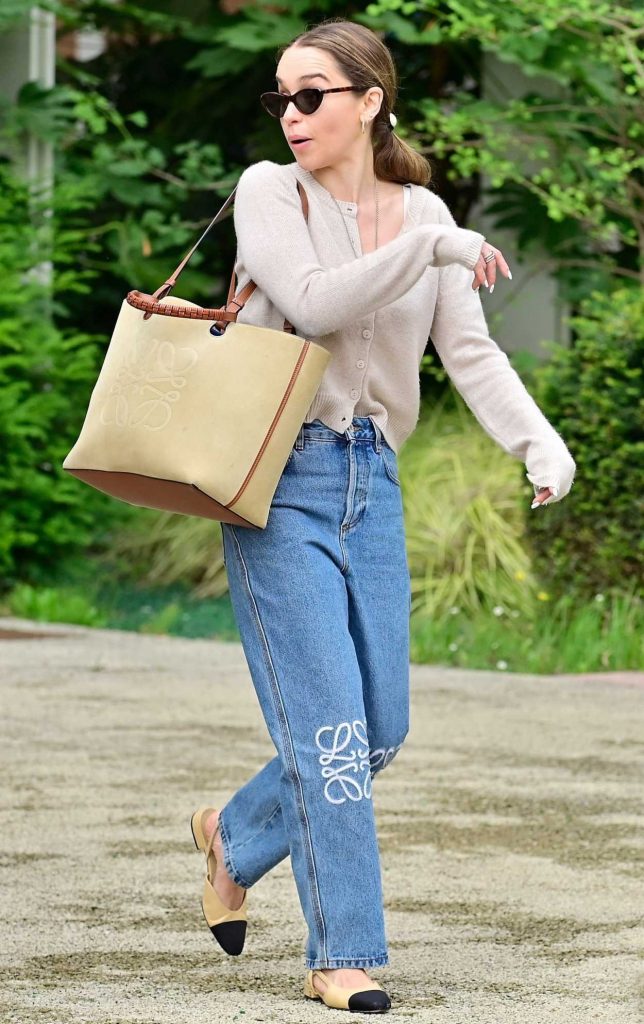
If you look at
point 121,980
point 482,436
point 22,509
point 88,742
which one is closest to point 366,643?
point 121,980

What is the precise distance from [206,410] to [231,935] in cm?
115

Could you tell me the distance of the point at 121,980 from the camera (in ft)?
12.0

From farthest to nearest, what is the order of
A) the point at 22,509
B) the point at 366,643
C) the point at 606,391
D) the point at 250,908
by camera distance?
the point at 22,509
the point at 606,391
the point at 250,908
the point at 366,643

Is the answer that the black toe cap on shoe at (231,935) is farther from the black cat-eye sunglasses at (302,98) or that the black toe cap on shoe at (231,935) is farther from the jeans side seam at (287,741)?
the black cat-eye sunglasses at (302,98)

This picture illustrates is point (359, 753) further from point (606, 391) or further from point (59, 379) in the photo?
point (59, 379)

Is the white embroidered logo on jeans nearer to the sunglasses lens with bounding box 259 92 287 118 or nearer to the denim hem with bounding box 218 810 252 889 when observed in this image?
the denim hem with bounding box 218 810 252 889

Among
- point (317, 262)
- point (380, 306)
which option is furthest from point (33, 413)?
point (380, 306)

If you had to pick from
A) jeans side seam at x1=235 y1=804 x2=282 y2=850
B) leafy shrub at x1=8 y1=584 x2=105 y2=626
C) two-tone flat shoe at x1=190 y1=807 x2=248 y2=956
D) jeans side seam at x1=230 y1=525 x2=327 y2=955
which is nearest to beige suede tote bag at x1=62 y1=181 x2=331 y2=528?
jeans side seam at x1=230 y1=525 x2=327 y2=955

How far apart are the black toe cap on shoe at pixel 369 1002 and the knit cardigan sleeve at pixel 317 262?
4.01 feet

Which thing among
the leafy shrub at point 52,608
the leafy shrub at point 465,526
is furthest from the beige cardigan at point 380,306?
the leafy shrub at point 52,608

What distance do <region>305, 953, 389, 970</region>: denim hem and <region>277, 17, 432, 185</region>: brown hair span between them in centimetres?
152

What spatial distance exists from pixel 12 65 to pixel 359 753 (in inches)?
368

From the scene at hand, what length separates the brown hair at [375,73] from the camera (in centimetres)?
357

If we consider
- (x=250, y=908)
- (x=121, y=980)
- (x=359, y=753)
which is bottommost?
(x=250, y=908)
